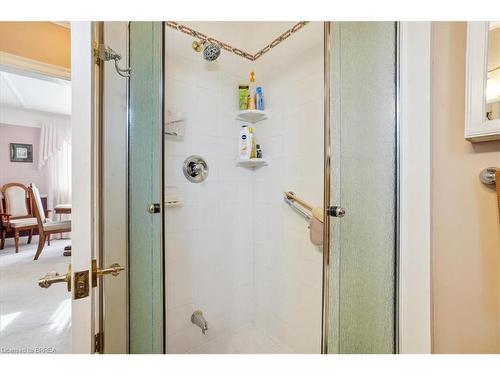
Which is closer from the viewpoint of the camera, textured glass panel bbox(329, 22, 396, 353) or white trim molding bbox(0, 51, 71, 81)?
textured glass panel bbox(329, 22, 396, 353)

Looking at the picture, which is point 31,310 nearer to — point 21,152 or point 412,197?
point 412,197

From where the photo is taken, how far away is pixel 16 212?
3.44m

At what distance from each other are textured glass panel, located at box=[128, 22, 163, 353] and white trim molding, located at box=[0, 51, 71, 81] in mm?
1028

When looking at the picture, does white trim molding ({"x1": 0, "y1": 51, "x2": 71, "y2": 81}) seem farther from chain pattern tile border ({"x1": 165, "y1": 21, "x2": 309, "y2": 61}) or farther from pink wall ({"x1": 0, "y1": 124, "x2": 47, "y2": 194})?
pink wall ({"x1": 0, "y1": 124, "x2": 47, "y2": 194})

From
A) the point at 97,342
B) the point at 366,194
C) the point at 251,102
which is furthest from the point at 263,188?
the point at 97,342

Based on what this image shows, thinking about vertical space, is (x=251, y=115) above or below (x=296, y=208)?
above

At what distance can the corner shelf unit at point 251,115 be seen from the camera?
1492 millimetres

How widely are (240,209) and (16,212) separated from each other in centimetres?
398

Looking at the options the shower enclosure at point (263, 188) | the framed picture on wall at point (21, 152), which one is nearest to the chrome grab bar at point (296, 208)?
the shower enclosure at point (263, 188)

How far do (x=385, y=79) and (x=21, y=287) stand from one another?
3314 millimetres

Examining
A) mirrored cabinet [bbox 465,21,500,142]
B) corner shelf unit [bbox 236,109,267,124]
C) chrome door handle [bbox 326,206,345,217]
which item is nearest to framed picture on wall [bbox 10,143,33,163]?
corner shelf unit [bbox 236,109,267,124]

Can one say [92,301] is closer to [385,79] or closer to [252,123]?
[385,79]

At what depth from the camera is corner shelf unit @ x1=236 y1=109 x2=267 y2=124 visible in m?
1.49
